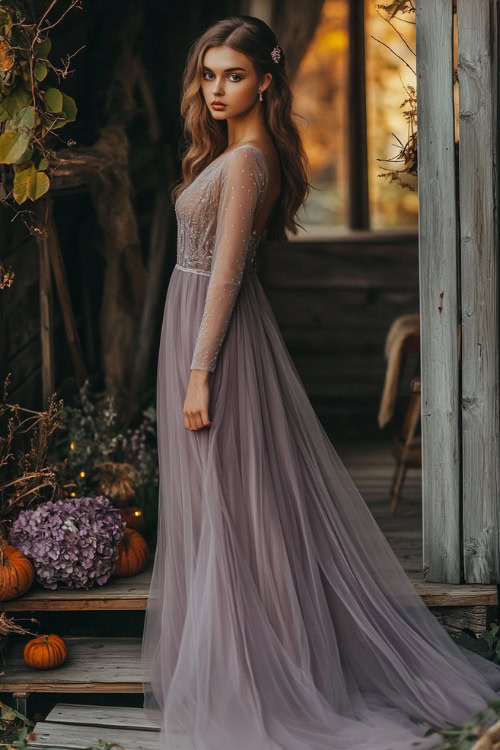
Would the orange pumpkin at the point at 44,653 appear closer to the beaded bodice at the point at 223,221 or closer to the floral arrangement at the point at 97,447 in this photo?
the floral arrangement at the point at 97,447

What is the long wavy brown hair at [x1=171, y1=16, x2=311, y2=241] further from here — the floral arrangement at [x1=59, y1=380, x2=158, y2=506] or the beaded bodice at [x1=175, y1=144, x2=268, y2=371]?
the floral arrangement at [x1=59, y1=380, x2=158, y2=506]

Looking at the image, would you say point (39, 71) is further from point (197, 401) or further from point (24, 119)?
point (197, 401)

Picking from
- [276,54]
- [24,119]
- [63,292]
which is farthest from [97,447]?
[276,54]

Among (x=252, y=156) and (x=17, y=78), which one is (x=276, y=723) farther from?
(x=17, y=78)

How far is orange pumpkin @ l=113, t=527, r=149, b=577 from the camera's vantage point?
3.96 meters

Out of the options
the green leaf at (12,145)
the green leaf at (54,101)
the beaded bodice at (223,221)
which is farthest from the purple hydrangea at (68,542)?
the green leaf at (54,101)

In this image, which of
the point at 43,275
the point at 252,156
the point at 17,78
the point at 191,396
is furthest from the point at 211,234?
the point at 43,275

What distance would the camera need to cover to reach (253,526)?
3244 millimetres

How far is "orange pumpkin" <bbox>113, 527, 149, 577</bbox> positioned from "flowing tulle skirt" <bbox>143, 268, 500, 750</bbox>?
1.51 ft

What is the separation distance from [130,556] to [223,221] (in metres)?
1.48

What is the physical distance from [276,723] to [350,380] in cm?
462

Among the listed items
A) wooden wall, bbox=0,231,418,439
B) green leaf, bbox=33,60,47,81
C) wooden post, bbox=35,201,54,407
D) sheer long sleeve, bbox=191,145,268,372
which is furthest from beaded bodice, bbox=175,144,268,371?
wooden wall, bbox=0,231,418,439

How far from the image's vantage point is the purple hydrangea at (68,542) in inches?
146

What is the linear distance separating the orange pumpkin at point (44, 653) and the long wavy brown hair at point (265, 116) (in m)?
1.61
